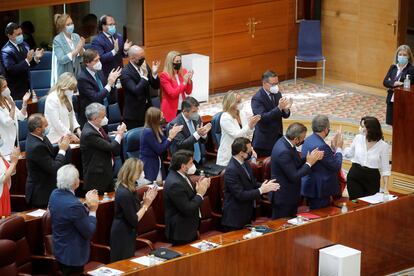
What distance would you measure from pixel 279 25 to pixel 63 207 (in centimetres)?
937

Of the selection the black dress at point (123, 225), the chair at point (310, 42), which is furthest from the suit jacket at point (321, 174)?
the chair at point (310, 42)

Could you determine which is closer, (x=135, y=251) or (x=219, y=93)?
(x=135, y=251)

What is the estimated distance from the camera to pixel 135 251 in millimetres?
9344

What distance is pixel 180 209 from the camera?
29.9 ft

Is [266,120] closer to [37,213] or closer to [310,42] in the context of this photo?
[37,213]

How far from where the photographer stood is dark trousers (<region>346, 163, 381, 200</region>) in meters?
10.5

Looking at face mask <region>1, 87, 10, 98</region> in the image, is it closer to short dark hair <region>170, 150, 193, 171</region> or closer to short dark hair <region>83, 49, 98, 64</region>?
short dark hair <region>83, 49, 98, 64</region>

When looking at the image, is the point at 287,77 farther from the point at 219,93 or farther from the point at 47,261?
the point at 47,261

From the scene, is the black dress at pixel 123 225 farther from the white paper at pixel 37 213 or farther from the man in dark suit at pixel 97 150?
the man in dark suit at pixel 97 150

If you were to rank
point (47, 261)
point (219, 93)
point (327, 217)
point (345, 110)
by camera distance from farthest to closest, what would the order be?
1. point (219, 93)
2. point (345, 110)
3. point (327, 217)
4. point (47, 261)

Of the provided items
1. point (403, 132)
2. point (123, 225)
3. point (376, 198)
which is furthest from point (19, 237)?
point (403, 132)

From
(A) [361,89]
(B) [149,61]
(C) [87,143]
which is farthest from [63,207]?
(A) [361,89]

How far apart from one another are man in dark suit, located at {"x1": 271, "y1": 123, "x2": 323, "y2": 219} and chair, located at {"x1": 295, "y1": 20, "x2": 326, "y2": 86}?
23.3ft

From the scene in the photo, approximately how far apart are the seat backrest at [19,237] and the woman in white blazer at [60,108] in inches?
89.6
